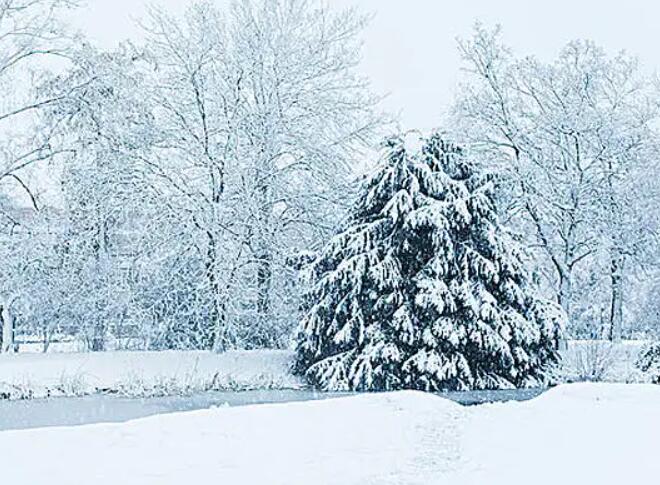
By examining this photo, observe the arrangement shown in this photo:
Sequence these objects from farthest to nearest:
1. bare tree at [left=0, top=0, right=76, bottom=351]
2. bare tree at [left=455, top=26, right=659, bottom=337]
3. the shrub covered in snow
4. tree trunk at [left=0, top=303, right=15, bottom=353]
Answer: bare tree at [left=455, top=26, right=659, bottom=337] → tree trunk at [left=0, top=303, right=15, bottom=353] → bare tree at [left=0, top=0, right=76, bottom=351] → the shrub covered in snow

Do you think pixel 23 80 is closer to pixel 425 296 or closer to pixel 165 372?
pixel 165 372

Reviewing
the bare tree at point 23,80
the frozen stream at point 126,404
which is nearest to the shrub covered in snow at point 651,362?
the frozen stream at point 126,404

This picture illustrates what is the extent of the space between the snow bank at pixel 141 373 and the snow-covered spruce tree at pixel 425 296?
1055 millimetres

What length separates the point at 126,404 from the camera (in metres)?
15.4

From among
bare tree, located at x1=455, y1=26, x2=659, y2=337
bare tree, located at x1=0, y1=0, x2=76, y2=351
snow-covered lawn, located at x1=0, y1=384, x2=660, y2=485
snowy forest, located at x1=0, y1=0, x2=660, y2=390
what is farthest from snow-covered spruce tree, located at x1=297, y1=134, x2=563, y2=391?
bare tree, located at x1=0, y1=0, x2=76, y2=351

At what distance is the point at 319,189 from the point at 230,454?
14.0m

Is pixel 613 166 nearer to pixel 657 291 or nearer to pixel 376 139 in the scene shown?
pixel 657 291

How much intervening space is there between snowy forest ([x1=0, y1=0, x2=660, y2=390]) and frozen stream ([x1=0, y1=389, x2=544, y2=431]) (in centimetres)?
69

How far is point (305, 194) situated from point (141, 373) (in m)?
5.88

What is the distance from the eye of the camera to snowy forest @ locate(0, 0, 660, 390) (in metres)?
17.2

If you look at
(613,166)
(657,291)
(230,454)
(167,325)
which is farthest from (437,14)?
(230,454)

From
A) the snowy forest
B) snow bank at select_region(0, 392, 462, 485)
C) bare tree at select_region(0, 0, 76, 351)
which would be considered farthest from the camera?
bare tree at select_region(0, 0, 76, 351)

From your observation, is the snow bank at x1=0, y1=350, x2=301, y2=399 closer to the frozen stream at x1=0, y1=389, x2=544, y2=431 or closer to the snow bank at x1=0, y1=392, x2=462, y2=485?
the frozen stream at x1=0, y1=389, x2=544, y2=431

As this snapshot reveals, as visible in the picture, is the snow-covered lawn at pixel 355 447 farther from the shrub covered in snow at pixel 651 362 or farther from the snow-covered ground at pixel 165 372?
the shrub covered in snow at pixel 651 362
